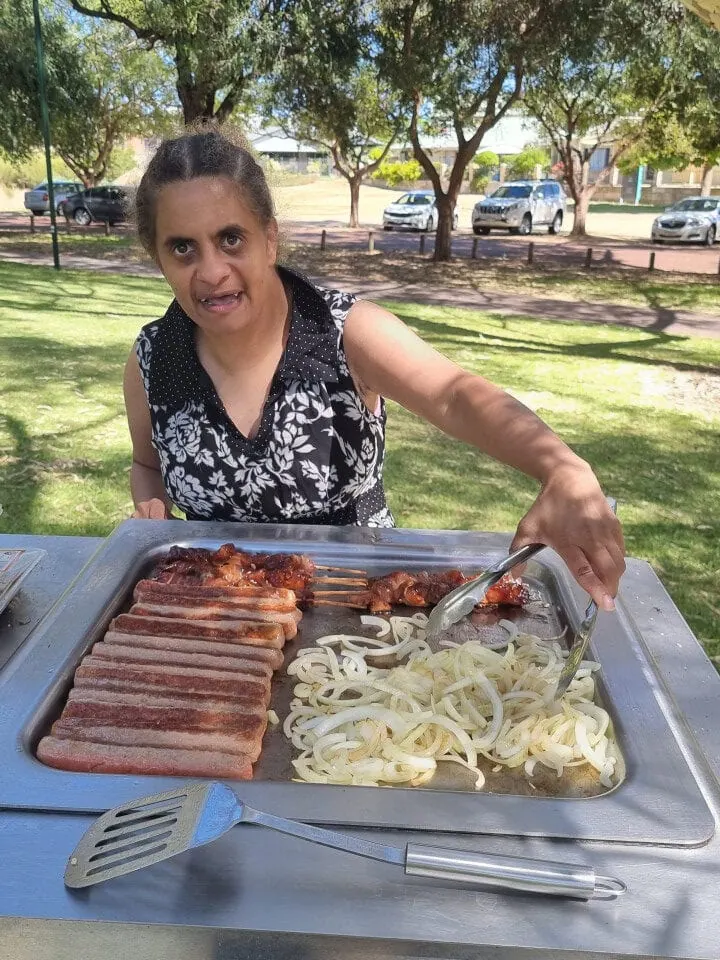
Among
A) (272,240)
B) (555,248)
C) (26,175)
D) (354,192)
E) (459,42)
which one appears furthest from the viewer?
(26,175)

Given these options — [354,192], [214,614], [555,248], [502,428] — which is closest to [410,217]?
[354,192]

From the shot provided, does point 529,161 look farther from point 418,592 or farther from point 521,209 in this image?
point 418,592

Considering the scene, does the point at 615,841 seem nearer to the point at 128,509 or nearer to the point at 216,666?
the point at 216,666

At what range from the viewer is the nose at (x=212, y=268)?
2.28m

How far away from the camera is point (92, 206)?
2988 cm

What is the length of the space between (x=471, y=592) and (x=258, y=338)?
1.33 m

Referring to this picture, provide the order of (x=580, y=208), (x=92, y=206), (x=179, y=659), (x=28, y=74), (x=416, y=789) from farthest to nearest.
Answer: (x=580, y=208) < (x=92, y=206) < (x=28, y=74) < (x=179, y=659) < (x=416, y=789)

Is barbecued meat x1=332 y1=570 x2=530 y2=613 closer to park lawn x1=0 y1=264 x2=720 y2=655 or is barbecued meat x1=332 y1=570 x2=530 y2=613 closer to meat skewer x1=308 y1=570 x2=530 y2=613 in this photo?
meat skewer x1=308 y1=570 x2=530 y2=613

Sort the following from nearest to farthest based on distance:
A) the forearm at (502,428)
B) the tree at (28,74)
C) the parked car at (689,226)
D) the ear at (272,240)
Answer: the forearm at (502,428), the ear at (272,240), the tree at (28,74), the parked car at (689,226)

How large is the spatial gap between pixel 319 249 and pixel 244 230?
2229 cm

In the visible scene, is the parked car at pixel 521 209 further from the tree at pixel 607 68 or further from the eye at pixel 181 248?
the eye at pixel 181 248

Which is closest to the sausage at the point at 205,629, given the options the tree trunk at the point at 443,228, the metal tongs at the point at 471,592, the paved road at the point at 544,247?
the metal tongs at the point at 471,592

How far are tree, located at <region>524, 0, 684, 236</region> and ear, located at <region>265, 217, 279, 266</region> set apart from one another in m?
16.5

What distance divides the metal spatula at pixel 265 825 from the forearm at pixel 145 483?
1.90 metres
